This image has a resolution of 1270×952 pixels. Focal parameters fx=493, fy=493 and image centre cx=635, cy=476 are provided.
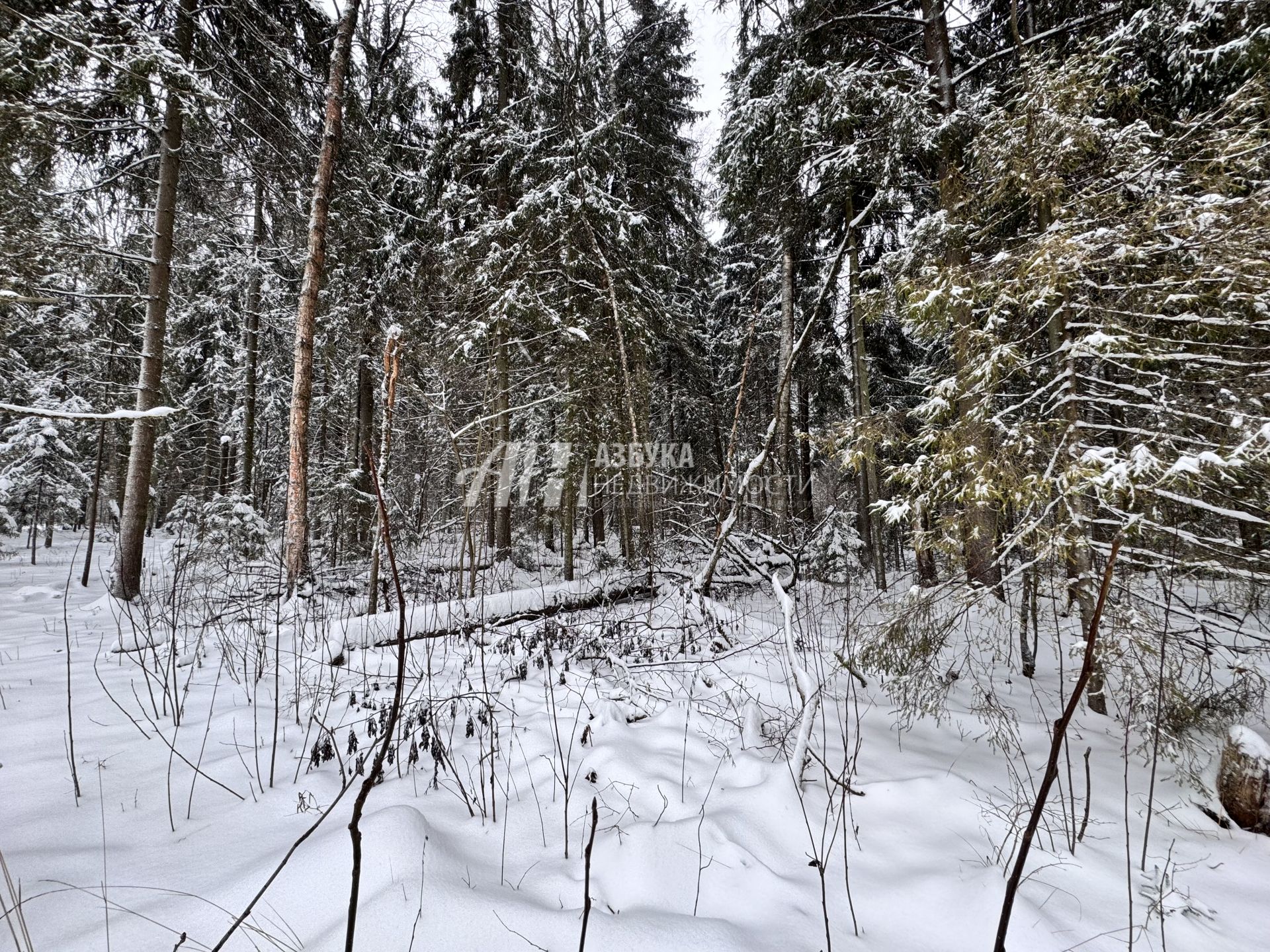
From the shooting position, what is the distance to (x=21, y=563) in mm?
11469

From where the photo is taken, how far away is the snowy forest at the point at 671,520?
5.89 feet

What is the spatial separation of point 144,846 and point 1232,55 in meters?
8.33

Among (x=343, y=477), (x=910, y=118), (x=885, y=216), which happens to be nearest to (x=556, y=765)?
(x=910, y=118)

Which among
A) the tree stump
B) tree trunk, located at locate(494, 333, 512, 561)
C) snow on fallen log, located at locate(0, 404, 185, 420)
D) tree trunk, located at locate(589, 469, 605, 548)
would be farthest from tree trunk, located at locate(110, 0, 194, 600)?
the tree stump

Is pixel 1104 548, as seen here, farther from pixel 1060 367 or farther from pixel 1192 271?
pixel 1192 271

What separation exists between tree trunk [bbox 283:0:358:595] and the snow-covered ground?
2762 millimetres

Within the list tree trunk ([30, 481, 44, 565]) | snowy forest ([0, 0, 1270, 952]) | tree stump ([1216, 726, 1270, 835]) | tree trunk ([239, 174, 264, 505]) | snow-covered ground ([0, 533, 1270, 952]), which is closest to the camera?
snow-covered ground ([0, 533, 1270, 952])

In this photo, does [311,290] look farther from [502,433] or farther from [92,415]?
[92,415]

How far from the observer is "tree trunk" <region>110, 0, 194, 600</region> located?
7.00 m

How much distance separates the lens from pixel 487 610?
18.7 feet

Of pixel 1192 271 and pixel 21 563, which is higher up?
pixel 1192 271

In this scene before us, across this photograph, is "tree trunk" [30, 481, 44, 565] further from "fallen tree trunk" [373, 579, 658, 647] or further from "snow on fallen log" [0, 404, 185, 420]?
"snow on fallen log" [0, 404, 185, 420]

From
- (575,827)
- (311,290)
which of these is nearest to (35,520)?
(311,290)

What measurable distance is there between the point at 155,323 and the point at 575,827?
916 cm
